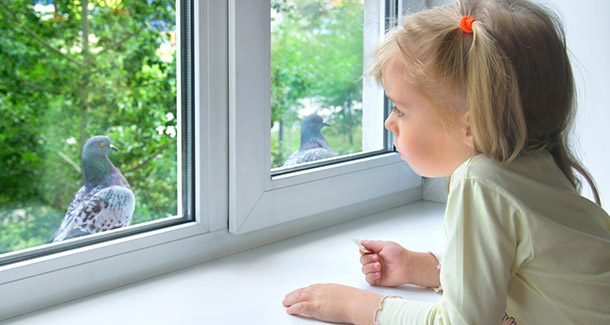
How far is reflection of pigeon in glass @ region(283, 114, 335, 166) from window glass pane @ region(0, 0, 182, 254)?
0.94ft

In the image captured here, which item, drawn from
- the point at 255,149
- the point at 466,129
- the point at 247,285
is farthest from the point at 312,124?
the point at 466,129

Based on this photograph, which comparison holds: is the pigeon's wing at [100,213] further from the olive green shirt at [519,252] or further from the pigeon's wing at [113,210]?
the olive green shirt at [519,252]

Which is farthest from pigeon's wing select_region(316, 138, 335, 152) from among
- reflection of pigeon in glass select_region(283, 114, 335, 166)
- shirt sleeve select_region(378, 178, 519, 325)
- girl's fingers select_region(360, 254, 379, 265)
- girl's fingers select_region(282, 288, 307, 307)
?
shirt sleeve select_region(378, 178, 519, 325)

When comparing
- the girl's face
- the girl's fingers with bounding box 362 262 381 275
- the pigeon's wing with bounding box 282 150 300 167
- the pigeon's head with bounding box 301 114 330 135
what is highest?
the girl's face

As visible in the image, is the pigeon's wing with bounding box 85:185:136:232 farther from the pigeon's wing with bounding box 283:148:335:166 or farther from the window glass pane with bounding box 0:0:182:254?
the pigeon's wing with bounding box 283:148:335:166

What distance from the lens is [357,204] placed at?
140 centimetres

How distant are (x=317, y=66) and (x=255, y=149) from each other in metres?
0.27

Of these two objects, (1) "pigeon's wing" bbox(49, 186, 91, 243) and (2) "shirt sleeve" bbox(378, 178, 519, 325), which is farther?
(1) "pigeon's wing" bbox(49, 186, 91, 243)

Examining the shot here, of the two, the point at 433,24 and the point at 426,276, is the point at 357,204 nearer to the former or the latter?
the point at 426,276

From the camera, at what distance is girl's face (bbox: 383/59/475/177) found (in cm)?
81

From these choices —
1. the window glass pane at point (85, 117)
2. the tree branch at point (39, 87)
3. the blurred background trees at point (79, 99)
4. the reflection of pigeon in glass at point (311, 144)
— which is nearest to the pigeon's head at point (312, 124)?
the reflection of pigeon in glass at point (311, 144)

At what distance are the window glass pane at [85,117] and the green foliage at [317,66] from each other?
0.76 feet

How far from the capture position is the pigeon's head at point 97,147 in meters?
0.91

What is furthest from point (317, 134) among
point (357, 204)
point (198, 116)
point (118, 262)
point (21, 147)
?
point (21, 147)
